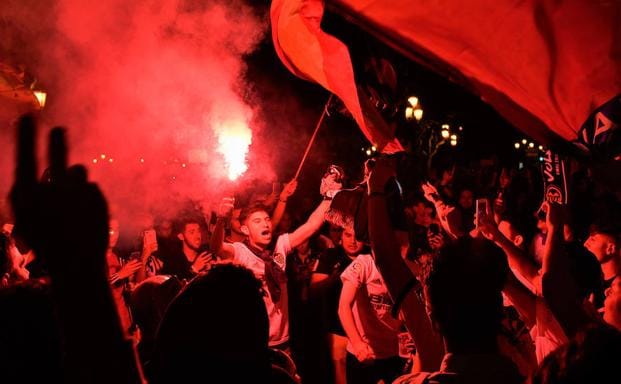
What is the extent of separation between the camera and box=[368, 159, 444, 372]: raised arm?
221 centimetres

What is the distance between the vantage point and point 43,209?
4.61 ft

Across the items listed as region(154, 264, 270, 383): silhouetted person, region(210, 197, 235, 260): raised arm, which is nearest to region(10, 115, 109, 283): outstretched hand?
region(154, 264, 270, 383): silhouetted person

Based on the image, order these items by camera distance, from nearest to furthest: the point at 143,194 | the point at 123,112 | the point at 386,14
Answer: the point at 386,14
the point at 123,112
the point at 143,194

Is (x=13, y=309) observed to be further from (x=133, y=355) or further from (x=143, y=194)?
(x=143, y=194)

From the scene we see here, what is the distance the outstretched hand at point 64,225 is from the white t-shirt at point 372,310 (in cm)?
442

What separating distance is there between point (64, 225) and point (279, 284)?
419 centimetres

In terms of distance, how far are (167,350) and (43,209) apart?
519 millimetres

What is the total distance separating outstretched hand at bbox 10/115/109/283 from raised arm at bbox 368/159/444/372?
3.99 feet

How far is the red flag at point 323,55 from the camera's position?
10.4ft

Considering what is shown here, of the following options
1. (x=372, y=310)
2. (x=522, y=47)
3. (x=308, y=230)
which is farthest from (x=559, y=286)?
(x=308, y=230)

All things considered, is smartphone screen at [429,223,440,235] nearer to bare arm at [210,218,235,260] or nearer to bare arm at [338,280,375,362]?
bare arm at [338,280,375,362]

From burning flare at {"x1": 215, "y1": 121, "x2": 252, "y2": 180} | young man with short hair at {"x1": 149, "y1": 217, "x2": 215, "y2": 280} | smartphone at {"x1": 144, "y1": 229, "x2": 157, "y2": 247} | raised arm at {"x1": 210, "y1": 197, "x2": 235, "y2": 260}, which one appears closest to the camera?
raised arm at {"x1": 210, "y1": 197, "x2": 235, "y2": 260}

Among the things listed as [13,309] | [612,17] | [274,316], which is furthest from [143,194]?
[612,17]

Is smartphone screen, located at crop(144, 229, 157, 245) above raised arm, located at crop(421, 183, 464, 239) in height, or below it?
below
